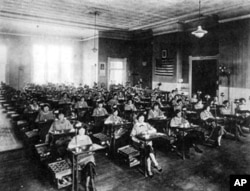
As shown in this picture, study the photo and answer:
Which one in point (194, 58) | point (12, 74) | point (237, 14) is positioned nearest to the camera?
point (237, 14)

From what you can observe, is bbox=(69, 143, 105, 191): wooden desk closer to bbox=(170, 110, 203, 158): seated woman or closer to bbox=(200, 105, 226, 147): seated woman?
bbox=(170, 110, 203, 158): seated woman

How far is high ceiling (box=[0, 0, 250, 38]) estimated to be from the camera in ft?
29.9

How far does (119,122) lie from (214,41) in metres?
7.31

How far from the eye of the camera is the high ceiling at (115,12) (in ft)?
29.9

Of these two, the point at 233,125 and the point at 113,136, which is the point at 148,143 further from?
the point at 233,125

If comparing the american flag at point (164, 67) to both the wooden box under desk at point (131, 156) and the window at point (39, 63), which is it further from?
the window at point (39, 63)

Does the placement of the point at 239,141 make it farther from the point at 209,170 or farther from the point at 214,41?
the point at 214,41

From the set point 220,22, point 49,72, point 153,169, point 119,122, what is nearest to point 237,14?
point 220,22

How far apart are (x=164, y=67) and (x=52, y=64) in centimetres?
882

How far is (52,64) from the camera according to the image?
57.4 ft

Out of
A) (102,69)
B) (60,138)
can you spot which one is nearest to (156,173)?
(60,138)

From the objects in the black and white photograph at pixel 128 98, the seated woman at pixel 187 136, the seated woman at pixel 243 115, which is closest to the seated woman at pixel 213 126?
the black and white photograph at pixel 128 98

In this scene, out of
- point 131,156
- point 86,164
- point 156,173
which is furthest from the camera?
point 131,156

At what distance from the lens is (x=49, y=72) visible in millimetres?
17391
